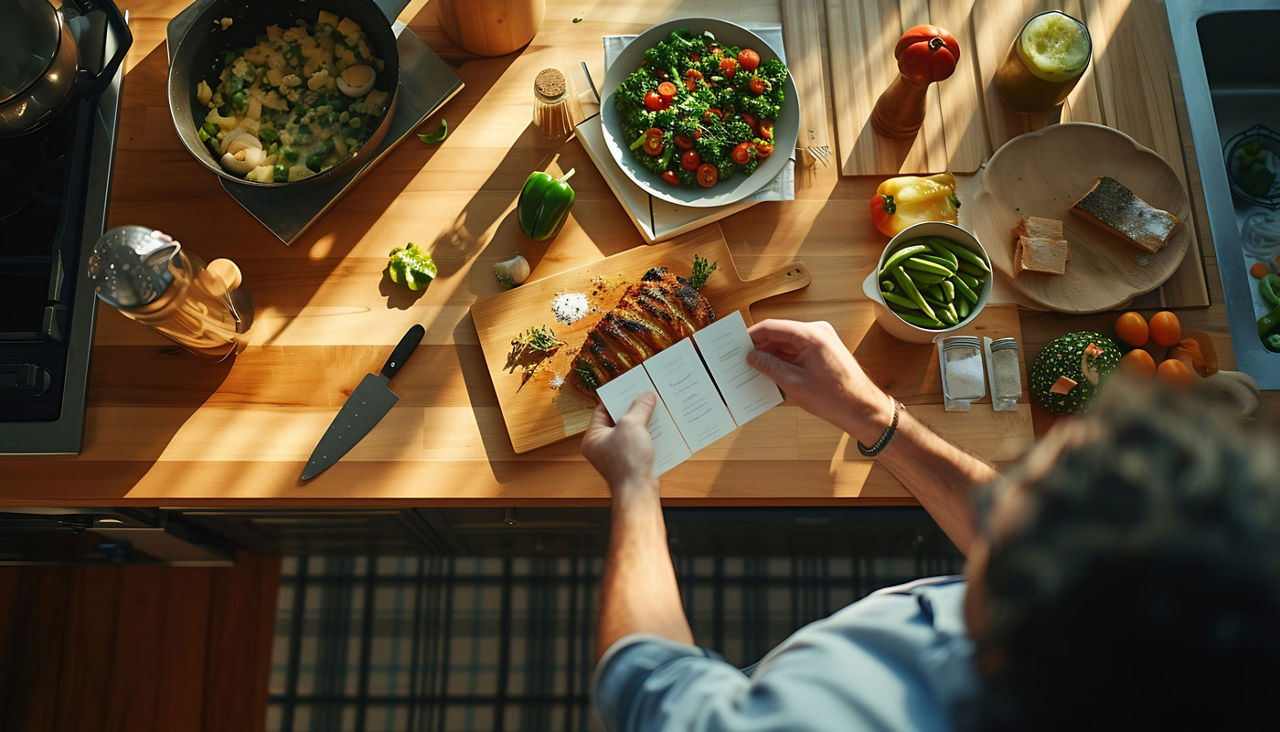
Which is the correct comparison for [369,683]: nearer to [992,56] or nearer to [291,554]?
[291,554]

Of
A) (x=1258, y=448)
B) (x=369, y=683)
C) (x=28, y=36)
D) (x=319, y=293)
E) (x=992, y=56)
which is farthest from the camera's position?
(x=369, y=683)

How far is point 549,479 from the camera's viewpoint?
4.83ft

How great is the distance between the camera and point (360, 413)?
1.46 meters

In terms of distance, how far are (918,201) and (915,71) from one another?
253 millimetres

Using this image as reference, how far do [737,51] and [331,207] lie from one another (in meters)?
0.91

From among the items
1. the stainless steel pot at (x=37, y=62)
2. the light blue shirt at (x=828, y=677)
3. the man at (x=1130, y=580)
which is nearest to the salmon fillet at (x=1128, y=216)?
the light blue shirt at (x=828, y=677)

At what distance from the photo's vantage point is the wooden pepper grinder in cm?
149

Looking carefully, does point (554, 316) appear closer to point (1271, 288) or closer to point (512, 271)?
point (512, 271)

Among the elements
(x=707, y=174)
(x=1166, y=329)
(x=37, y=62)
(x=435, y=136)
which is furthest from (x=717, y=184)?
(x=37, y=62)

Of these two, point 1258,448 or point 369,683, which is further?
point 369,683

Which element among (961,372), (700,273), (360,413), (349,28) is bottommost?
(360,413)

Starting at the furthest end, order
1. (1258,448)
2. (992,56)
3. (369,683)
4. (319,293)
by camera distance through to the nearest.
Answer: (369,683)
(992,56)
(319,293)
(1258,448)

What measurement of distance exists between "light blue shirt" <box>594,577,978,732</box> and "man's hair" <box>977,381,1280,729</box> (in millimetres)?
140

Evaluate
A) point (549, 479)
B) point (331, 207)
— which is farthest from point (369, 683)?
point (331, 207)
